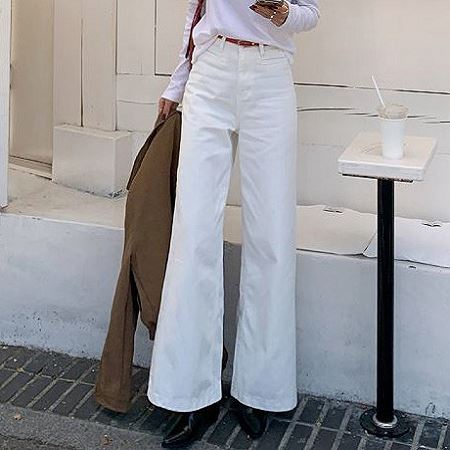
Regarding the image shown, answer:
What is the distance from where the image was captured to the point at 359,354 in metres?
3.49

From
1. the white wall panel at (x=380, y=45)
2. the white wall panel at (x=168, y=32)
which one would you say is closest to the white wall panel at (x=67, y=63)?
the white wall panel at (x=168, y=32)

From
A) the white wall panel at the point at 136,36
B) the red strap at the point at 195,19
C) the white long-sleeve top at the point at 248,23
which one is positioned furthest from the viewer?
the white wall panel at the point at 136,36

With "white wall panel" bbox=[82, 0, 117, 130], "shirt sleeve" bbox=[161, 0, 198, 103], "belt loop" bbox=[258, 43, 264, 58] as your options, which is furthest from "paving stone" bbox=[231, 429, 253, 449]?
"white wall panel" bbox=[82, 0, 117, 130]

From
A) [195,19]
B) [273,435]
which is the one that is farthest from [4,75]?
[273,435]

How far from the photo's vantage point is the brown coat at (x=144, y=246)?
10.7 feet

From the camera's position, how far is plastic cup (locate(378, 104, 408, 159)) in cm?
309

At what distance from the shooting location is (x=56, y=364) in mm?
3861

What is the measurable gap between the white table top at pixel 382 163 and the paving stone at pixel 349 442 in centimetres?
87

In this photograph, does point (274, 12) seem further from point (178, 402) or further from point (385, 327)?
point (178, 402)

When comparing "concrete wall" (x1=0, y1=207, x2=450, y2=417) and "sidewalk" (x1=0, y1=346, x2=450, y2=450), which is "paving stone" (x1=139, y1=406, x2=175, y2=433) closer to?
"sidewalk" (x1=0, y1=346, x2=450, y2=450)

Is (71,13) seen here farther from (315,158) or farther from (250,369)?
(250,369)

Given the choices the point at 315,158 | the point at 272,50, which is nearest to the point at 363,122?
the point at 315,158

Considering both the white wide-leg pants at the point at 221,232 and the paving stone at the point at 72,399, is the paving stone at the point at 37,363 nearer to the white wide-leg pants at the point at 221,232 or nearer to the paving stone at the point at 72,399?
the paving stone at the point at 72,399

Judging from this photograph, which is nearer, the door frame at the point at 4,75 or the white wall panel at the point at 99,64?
the door frame at the point at 4,75
